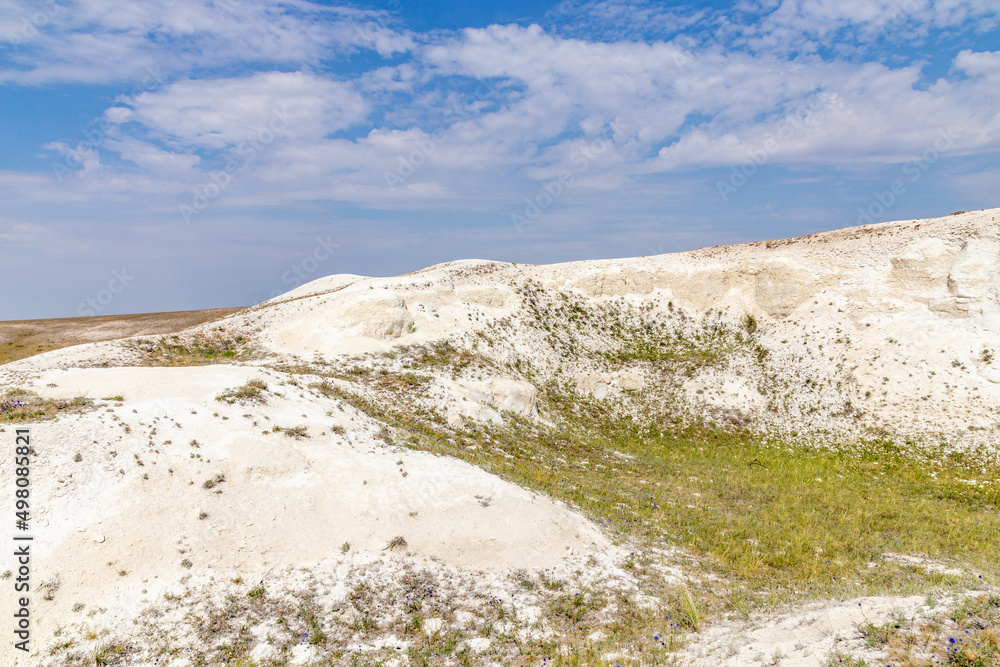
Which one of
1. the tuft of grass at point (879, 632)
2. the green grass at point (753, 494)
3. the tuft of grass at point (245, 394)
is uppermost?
the tuft of grass at point (245, 394)

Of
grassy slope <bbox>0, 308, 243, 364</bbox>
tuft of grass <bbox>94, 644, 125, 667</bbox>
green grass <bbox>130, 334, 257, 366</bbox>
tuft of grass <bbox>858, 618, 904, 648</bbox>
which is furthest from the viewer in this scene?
grassy slope <bbox>0, 308, 243, 364</bbox>

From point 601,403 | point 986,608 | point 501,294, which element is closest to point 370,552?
point 986,608

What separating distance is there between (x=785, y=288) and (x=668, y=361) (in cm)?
1178

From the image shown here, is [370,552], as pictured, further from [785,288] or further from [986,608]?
[785,288]

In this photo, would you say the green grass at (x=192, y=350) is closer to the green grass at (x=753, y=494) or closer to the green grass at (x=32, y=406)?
the green grass at (x=32, y=406)

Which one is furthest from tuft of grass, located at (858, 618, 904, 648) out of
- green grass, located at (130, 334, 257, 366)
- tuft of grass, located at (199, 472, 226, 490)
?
green grass, located at (130, 334, 257, 366)

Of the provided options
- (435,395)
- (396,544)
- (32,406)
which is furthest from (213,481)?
(435,395)

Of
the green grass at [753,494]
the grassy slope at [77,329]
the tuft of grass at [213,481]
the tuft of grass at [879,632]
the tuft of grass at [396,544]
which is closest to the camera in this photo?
the tuft of grass at [879,632]

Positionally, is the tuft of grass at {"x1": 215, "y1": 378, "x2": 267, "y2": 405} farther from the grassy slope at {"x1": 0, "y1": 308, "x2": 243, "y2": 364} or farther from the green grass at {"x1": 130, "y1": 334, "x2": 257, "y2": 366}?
the grassy slope at {"x1": 0, "y1": 308, "x2": 243, "y2": 364}

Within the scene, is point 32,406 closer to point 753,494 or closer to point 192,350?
point 192,350

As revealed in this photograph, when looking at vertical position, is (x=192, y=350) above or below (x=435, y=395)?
above

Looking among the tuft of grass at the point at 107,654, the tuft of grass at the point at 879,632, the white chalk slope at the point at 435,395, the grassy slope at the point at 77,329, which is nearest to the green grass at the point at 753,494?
the white chalk slope at the point at 435,395

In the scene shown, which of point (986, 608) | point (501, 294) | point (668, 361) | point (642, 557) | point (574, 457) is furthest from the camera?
point (501, 294)

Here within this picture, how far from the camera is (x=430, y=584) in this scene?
45.9 ft
